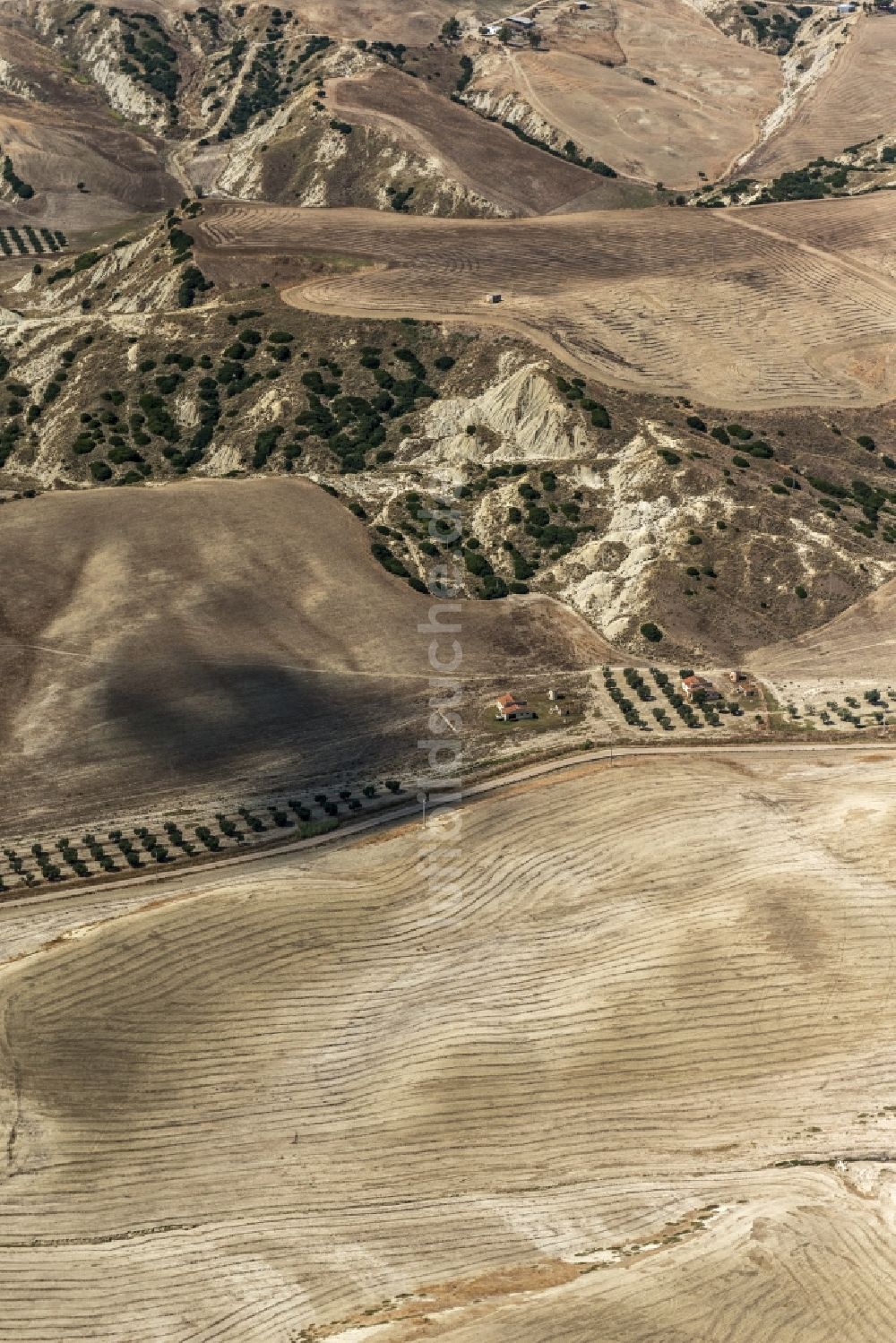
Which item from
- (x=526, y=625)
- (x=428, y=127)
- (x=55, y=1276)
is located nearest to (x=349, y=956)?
(x=55, y=1276)

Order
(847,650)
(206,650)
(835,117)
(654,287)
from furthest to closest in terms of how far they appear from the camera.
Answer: (835,117), (654,287), (847,650), (206,650)

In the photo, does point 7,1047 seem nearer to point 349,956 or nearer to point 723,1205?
point 349,956

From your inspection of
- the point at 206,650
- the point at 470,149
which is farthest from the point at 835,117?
the point at 206,650

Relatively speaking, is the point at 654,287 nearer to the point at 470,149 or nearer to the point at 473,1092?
the point at 470,149

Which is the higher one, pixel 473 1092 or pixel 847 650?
pixel 847 650

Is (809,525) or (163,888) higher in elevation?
(809,525)
